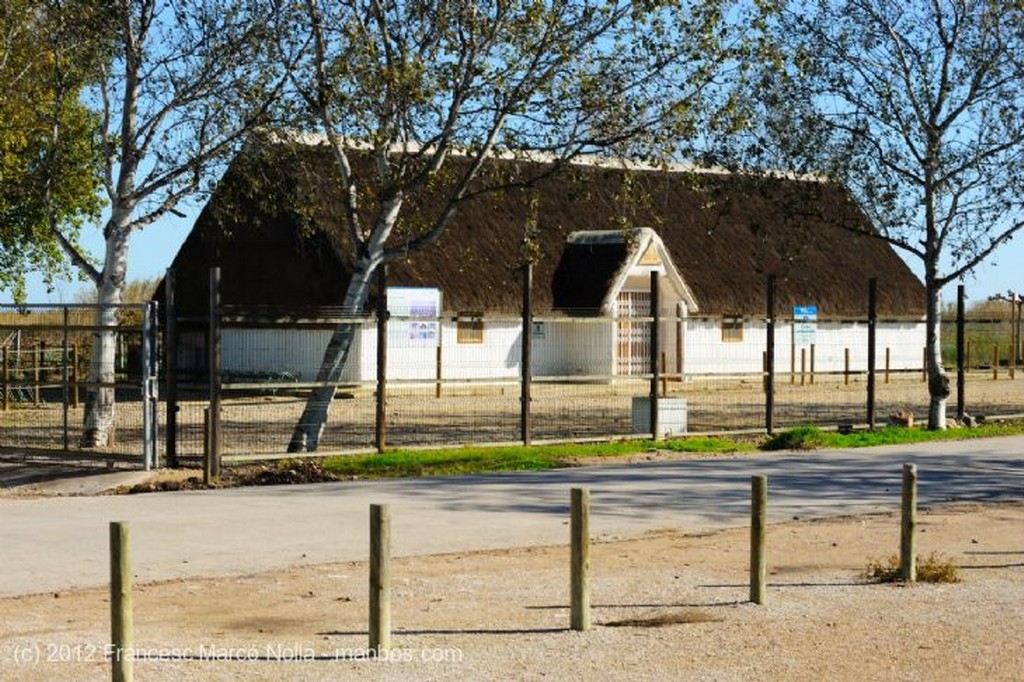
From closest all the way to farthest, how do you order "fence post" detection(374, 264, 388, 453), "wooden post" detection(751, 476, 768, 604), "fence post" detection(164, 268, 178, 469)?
"wooden post" detection(751, 476, 768, 604) → "fence post" detection(164, 268, 178, 469) → "fence post" detection(374, 264, 388, 453)

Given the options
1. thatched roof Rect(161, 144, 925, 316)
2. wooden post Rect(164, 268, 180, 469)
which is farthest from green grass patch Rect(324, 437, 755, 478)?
thatched roof Rect(161, 144, 925, 316)

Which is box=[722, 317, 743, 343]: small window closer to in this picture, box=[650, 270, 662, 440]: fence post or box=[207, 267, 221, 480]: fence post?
box=[650, 270, 662, 440]: fence post

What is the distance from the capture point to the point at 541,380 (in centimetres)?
2325

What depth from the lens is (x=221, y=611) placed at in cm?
1088

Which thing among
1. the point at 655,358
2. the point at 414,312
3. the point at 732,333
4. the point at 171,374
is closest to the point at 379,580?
the point at 171,374

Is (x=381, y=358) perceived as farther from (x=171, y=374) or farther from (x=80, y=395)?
(x=80, y=395)

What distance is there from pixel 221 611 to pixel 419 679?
237cm

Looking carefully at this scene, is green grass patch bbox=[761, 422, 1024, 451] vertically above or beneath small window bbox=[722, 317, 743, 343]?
beneath

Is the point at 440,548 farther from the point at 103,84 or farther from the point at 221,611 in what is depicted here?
the point at 103,84

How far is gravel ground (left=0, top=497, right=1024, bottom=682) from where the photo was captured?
367 inches

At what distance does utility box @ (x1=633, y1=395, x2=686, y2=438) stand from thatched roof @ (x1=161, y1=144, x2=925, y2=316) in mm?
3095

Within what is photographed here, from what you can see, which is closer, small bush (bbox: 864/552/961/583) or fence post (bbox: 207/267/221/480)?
small bush (bbox: 864/552/961/583)

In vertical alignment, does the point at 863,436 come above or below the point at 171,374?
below

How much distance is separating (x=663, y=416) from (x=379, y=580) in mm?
15598
